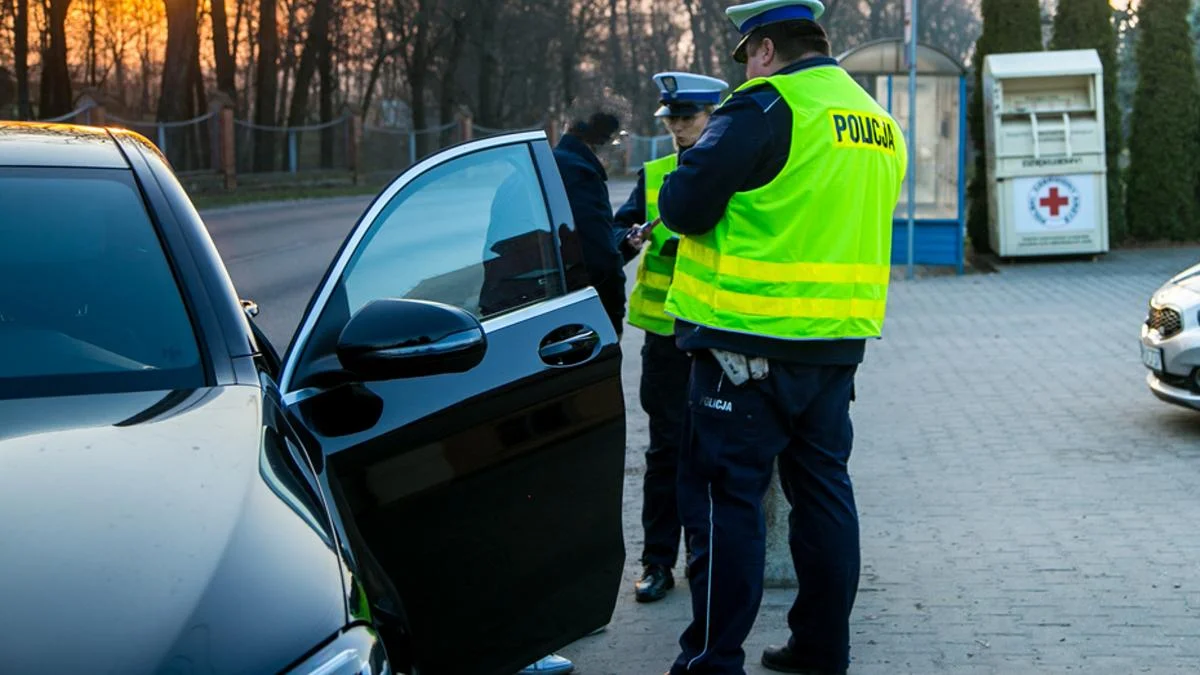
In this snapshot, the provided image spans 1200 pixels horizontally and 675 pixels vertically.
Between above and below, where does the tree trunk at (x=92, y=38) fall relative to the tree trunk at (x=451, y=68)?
above

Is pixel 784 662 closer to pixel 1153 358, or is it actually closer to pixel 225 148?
pixel 1153 358

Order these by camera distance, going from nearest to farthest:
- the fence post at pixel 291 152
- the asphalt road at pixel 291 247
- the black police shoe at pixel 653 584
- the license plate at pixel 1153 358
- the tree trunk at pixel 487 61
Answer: the asphalt road at pixel 291 247, the black police shoe at pixel 653 584, the license plate at pixel 1153 358, the fence post at pixel 291 152, the tree trunk at pixel 487 61

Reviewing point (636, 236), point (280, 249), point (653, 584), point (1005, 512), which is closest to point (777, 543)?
point (653, 584)

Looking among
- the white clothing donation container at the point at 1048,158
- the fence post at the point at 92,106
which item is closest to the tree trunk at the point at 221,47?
the fence post at the point at 92,106

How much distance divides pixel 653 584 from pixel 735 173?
6.14 ft

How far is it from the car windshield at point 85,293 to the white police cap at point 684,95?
237 cm

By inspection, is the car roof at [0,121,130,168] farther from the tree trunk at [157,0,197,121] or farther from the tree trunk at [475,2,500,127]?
the tree trunk at [475,2,500,127]

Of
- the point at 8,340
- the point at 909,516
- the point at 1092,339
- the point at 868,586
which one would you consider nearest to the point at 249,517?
the point at 8,340

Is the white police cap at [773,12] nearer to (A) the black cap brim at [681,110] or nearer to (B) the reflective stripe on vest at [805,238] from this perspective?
(B) the reflective stripe on vest at [805,238]

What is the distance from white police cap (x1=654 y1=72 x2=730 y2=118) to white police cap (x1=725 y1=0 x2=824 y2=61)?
108 centimetres

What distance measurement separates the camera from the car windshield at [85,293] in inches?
120

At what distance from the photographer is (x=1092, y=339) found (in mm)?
12141

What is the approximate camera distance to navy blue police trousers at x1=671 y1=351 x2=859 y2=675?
424cm

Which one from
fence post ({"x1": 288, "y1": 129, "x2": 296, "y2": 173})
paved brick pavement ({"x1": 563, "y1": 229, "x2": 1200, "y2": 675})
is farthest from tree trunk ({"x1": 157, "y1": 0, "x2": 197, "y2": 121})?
paved brick pavement ({"x1": 563, "y1": 229, "x2": 1200, "y2": 675})
